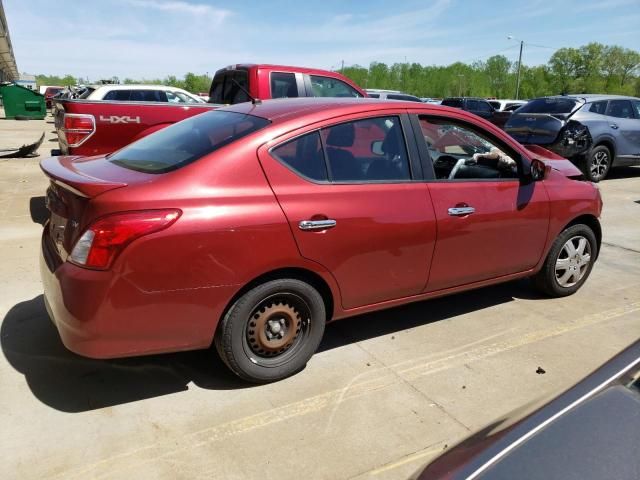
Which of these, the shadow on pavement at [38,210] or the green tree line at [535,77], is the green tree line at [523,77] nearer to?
the green tree line at [535,77]

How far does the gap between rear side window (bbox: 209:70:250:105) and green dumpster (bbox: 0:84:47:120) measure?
23868 mm

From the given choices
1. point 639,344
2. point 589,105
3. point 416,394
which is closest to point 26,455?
point 416,394

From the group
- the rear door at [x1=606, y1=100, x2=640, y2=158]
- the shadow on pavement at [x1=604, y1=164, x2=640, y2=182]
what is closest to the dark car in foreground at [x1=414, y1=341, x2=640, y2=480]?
the rear door at [x1=606, y1=100, x2=640, y2=158]

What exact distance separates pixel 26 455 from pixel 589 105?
438 inches

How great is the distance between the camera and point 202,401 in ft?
10.1

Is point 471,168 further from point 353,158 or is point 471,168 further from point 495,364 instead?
point 495,364

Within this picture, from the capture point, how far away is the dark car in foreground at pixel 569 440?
1.42 meters

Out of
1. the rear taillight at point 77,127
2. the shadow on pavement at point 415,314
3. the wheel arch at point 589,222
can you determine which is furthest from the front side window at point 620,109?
the rear taillight at point 77,127

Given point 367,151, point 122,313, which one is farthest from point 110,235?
point 367,151

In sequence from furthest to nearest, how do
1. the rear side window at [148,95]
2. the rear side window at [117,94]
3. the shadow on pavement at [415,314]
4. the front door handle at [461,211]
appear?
the rear side window at [148,95]
the rear side window at [117,94]
the shadow on pavement at [415,314]
the front door handle at [461,211]

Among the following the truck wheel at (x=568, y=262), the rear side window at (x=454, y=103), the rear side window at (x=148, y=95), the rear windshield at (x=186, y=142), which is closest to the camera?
the rear windshield at (x=186, y=142)

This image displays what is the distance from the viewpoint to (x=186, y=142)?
3395 millimetres

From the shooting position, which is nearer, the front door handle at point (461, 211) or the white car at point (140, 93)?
the front door handle at point (461, 211)

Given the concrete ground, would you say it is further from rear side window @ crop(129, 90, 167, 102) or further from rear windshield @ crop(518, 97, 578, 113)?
rear side window @ crop(129, 90, 167, 102)
